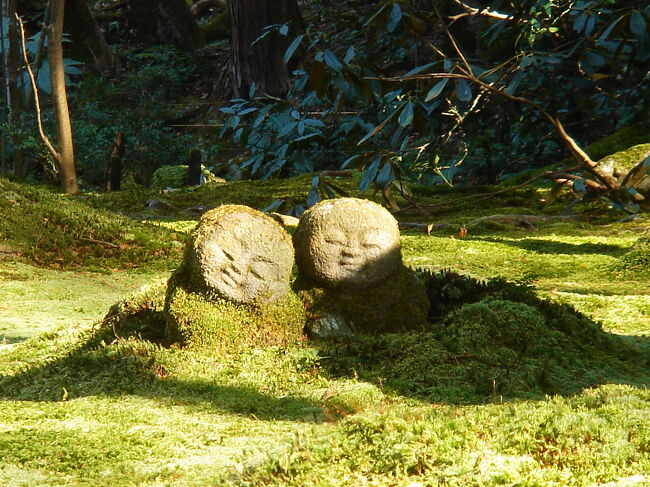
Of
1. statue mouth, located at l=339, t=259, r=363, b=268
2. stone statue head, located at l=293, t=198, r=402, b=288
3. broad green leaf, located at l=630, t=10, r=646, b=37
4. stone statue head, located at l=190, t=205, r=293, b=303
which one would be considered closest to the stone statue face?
stone statue head, located at l=190, t=205, r=293, b=303

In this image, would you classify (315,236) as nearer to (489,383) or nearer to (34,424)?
(489,383)

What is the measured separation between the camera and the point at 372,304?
469 centimetres

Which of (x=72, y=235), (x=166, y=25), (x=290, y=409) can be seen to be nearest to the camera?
(x=290, y=409)

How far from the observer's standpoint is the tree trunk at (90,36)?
69.3ft

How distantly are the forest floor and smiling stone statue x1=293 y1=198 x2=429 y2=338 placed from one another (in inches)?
11.9

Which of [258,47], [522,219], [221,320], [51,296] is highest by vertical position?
[258,47]

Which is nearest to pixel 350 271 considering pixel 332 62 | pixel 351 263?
pixel 351 263

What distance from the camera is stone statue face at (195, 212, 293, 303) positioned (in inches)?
172

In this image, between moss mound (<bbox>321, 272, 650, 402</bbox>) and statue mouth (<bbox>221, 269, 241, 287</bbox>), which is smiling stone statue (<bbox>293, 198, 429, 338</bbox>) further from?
statue mouth (<bbox>221, 269, 241, 287</bbox>)

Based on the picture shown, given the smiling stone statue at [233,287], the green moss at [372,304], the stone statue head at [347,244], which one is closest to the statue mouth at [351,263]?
the stone statue head at [347,244]

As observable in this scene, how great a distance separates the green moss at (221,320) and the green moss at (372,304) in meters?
0.17

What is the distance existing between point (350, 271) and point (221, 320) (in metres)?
0.75

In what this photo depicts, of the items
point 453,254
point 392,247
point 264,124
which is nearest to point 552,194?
point 453,254

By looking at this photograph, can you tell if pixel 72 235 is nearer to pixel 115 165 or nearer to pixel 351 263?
pixel 351 263
